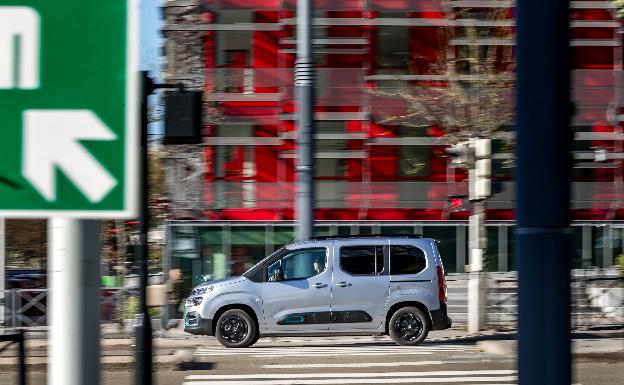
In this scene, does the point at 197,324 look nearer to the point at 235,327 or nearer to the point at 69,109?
the point at 235,327

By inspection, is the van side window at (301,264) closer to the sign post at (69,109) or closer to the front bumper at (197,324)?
the front bumper at (197,324)

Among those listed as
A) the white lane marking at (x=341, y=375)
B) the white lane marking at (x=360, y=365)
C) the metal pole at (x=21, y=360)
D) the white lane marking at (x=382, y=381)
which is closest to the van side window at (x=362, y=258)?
the white lane marking at (x=360, y=365)

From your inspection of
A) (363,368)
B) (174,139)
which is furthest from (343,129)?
(174,139)

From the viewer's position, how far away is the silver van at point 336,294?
55.3 feet

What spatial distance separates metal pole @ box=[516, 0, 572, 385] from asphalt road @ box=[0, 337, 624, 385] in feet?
29.7

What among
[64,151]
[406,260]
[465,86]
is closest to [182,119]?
[64,151]

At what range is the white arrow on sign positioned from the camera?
236cm

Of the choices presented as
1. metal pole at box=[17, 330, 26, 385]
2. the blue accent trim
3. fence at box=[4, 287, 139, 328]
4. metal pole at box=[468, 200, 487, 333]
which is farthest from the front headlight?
metal pole at box=[17, 330, 26, 385]

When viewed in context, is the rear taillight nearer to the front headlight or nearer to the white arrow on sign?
the front headlight

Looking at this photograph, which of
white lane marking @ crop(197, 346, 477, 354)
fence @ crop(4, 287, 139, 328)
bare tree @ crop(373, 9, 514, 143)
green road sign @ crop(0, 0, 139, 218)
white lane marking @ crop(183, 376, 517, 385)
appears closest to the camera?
green road sign @ crop(0, 0, 139, 218)

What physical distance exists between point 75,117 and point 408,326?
15.0m

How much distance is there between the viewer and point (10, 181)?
2414 millimetres

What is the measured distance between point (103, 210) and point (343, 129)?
2894cm

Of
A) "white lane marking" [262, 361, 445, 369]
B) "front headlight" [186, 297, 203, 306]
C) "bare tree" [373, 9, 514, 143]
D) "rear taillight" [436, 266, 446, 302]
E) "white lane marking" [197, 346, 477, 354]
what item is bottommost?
"white lane marking" [197, 346, 477, 354]
